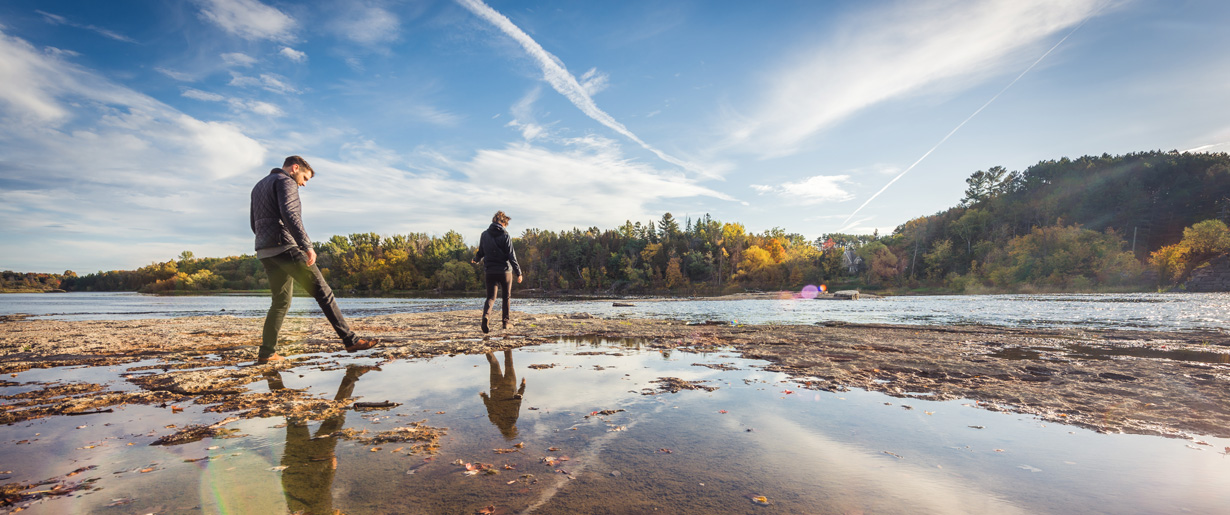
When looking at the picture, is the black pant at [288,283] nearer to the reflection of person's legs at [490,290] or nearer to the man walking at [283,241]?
the man walking at [283,241]

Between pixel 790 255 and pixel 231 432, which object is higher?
pixel 790 255

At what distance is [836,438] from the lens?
3.25 meters

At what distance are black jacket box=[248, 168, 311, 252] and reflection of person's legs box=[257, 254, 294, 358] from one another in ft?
0.79

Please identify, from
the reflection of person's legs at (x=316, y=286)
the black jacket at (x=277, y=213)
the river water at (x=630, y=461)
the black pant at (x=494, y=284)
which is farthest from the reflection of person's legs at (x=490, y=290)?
the river water at (x=630, y=461)

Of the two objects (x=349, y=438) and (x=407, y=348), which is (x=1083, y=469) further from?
(x=407, y=348)

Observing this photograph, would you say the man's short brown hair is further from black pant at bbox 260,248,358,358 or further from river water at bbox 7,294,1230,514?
river water at bbox 7,294,1230,514

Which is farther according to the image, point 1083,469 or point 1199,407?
point 1199,407

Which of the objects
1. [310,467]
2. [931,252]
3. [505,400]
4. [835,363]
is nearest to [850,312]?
[835,363]

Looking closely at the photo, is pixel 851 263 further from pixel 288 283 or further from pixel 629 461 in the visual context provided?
pixel 629 461

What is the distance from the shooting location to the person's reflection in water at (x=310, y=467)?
2158 mm

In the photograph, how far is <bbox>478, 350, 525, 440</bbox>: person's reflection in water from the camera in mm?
3498

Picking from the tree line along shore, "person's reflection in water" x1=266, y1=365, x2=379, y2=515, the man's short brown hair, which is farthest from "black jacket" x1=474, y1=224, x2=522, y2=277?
the tree line along shore

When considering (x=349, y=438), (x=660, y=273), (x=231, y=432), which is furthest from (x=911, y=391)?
(x=660, y=273)

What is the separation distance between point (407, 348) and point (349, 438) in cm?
458
